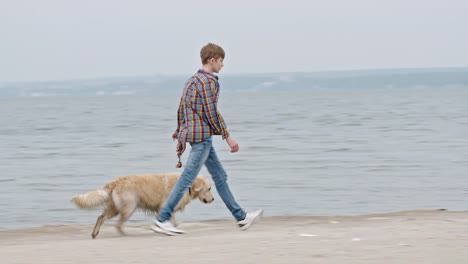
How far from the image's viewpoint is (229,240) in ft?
23.9

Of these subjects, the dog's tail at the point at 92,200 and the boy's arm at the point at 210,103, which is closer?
the boy's arm at the point at 210,103

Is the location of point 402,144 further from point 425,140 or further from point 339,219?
point 339,219

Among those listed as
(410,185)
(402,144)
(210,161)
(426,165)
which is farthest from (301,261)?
(402,144)

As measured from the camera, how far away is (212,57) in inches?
313

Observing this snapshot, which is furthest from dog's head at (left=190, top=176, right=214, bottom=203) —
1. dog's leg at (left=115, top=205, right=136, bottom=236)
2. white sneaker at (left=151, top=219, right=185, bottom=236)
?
white sneaker at (left=151, top=219, right=185, bottom=236)

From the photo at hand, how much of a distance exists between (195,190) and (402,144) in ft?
59.5

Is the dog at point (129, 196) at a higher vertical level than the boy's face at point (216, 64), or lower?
lower

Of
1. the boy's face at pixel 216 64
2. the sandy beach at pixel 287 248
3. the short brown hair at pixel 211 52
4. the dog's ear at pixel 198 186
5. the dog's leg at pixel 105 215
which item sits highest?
the short brown hair at pixel 211 52

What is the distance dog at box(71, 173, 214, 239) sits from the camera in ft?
28.5

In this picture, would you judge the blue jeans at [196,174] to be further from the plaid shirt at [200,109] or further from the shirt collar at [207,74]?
the shirt collar at [207,74]

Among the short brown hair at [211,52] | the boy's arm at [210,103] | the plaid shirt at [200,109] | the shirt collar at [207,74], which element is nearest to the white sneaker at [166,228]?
the plaid shirt at [200,109]

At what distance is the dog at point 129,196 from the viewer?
8.69 metres

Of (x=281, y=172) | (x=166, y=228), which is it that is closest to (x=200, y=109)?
(x=166, y=228)

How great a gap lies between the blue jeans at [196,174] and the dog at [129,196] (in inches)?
19.2
